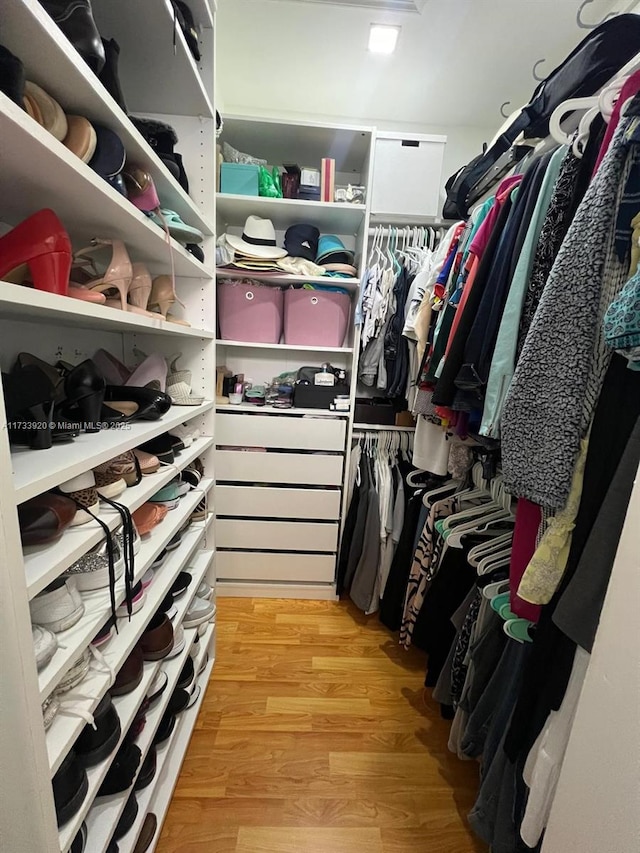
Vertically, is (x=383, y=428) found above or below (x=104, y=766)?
above

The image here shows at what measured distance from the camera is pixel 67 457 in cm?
54

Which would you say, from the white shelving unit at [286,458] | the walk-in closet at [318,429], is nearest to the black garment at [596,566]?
the walk-in closet at [318,429]

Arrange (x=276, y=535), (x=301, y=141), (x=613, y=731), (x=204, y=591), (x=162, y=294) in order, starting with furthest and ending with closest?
(x=276, y=535) < (x=301, y=141) < (x=204, y=591) < (x=162, y=294) < (x=613, y=731)

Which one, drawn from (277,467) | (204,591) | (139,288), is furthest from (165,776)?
(139,288)

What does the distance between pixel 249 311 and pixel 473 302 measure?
110 centimetres

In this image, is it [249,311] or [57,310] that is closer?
[57,310]

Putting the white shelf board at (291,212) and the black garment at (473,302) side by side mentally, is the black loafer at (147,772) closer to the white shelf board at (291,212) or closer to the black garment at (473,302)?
the black garment at (473,302)

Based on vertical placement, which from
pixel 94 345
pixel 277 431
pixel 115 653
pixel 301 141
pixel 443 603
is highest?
pixel 301 141

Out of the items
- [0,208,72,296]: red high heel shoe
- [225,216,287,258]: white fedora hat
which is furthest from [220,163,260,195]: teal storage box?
[0,208,72,296]: red high heel shoe

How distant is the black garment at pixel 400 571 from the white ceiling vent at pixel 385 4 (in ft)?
5.76

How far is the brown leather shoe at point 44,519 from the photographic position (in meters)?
0.50

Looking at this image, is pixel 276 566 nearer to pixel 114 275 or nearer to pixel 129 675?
pixel 129 675

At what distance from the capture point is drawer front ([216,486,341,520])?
1.74m

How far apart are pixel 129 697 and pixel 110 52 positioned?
1247 mm
